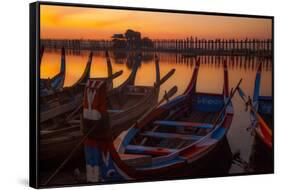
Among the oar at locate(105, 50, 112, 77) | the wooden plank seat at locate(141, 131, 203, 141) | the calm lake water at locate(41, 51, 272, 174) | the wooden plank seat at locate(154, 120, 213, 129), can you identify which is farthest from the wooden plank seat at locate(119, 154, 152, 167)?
the oar at locate(105, 50, 112, 77)

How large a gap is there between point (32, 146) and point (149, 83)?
1.39 m

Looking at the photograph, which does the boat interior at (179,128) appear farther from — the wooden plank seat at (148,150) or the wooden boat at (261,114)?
the wooden boat at (261,114)

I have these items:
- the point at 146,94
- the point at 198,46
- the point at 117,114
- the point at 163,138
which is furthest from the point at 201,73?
the point at 117,114

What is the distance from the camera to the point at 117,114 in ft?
25.9

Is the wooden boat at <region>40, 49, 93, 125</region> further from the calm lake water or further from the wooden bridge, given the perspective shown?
the wooden bridge

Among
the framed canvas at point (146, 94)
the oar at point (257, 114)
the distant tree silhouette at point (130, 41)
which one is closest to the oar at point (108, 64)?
the framed canvas at point (146, 94)

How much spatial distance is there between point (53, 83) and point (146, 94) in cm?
103

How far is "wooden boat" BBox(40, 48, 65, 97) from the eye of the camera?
7.51 metres

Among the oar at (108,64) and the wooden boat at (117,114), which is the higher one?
the oar at (108,64)

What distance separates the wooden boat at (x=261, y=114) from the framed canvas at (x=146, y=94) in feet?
0.04

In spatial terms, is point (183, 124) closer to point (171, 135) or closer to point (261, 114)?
point (171, 135)

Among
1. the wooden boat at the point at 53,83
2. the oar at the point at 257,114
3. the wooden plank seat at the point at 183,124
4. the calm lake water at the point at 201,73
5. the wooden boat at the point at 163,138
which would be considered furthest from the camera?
the oar at the point at 257,114

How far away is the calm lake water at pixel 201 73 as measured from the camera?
7652 millimetres

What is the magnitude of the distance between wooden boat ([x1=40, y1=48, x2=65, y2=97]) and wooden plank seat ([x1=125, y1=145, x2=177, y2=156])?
0.97 m
